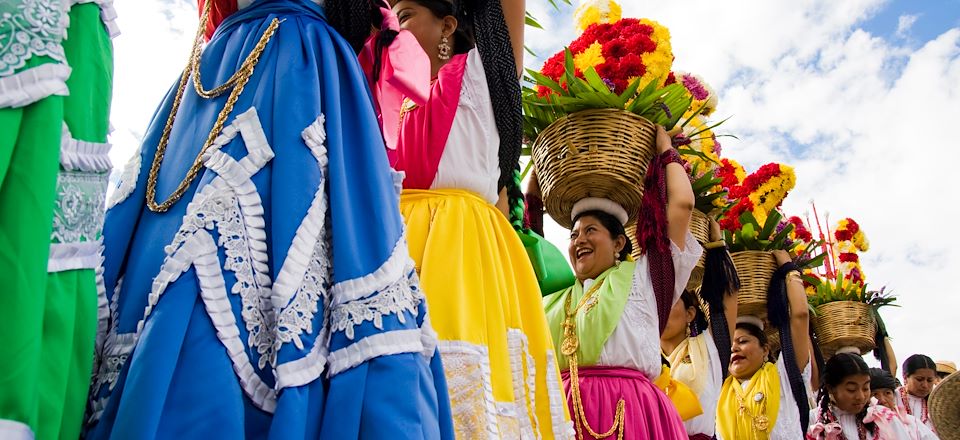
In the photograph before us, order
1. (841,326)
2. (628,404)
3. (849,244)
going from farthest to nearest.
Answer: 1. (849,244)
2. (841,326)
3. (628,404)

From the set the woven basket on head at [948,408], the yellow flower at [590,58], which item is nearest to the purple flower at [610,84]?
the yellow flower at [590,58]

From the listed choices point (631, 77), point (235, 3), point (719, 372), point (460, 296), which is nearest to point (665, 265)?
point (631, 77)

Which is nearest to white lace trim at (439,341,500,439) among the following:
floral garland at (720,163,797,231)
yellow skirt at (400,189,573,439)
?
yellow skirt at (400,189,573,439)

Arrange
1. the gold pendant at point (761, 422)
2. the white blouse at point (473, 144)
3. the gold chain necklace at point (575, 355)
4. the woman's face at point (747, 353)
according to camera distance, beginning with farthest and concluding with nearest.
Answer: the woman's face at point (747, 353)
the gold pendant at point (761, 422)
the gold chain necklace at point (575, 355)
the white blouse at point (473, 144)

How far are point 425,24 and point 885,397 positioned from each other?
323 inches

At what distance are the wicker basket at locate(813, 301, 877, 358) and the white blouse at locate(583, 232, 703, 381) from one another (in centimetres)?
474

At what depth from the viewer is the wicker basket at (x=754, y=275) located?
6.21 metres

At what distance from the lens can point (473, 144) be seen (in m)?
2.50

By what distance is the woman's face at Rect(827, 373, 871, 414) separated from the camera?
776 cm

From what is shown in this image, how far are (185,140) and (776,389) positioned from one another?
20.0 feet

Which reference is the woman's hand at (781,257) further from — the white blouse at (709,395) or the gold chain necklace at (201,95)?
the gold chain necklace at (201,95)

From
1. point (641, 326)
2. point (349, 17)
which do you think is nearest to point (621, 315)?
point (641, 326)

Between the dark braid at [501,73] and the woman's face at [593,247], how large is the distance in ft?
5.69

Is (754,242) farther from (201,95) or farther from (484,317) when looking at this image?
(201,95)
